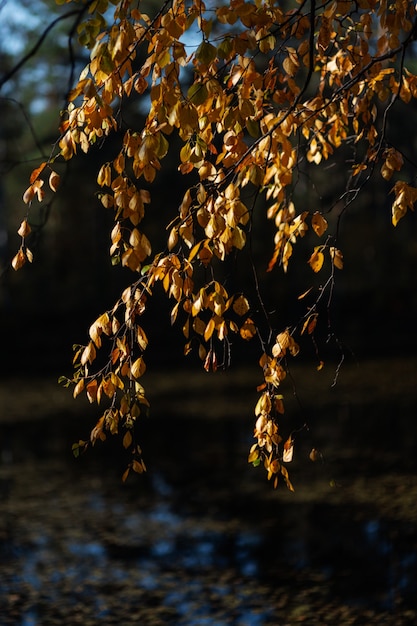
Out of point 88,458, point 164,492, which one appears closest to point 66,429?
point 88,458

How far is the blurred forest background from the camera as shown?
14594 mm

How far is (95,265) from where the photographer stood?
16.8 meters

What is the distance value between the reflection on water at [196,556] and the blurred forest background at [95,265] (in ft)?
24.3

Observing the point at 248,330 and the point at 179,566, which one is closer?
the point at 248,330

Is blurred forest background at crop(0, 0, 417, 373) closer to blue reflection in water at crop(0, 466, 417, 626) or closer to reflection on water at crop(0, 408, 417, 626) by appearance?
reflection on water at crop(0, 408, 417, 626)

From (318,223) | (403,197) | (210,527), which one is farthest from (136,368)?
(210,527)

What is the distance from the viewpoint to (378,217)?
18.5 meters

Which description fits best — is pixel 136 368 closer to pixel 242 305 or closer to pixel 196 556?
pixel 242 305

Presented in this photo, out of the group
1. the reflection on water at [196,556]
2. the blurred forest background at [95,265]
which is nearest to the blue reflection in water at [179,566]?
the reflection on water at [196,556]

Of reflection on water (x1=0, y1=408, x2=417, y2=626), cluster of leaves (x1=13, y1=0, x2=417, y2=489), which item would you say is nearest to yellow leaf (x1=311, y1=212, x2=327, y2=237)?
cluster of leaves (x1=13, y1=0, x2=417, y2=489)

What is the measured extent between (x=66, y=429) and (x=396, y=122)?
355 inches

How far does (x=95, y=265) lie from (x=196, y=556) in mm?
12166

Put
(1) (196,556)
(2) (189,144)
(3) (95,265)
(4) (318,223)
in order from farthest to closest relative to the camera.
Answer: (3) (95,265) < (1) (196,556) < (4) (318,223) < (2) (189,144)

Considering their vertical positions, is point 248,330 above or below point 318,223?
below
